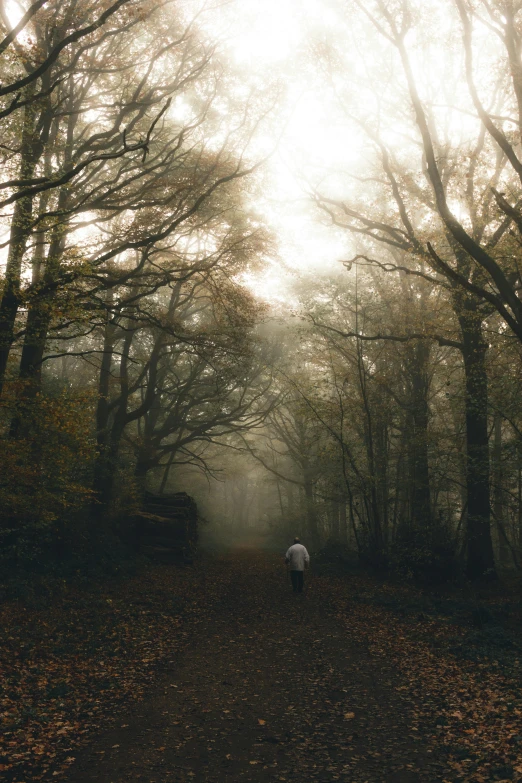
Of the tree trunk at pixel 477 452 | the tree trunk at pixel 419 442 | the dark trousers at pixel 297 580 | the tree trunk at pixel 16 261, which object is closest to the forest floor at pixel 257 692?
the dark trousers at pixel 297 580

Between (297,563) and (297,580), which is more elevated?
(297,563)

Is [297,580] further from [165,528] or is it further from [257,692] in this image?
[257,692]

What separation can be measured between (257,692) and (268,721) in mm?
1074

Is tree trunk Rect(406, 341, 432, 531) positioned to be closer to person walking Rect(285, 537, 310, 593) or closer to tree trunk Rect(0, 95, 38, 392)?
person walking Rect(285, 537, 310, 593)

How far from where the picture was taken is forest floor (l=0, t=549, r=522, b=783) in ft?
16.3

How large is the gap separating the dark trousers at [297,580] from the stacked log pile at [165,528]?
24.9ft

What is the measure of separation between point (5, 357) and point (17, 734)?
9256 mm

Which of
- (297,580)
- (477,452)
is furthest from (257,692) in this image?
(477,452)

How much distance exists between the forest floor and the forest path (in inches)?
0.9

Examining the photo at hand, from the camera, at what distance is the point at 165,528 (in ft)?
73.2

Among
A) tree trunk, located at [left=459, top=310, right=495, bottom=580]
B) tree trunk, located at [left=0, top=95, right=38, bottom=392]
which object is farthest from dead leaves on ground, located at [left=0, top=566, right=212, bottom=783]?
tree trunk, located at [left=459, top=310, right=495, bottom=580]

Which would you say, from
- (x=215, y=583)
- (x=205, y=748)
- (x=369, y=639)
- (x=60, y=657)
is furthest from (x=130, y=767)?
(x=215, y=583)

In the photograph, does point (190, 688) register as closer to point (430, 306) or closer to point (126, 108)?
point (126, 108)

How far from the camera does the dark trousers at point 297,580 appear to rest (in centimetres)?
1541
